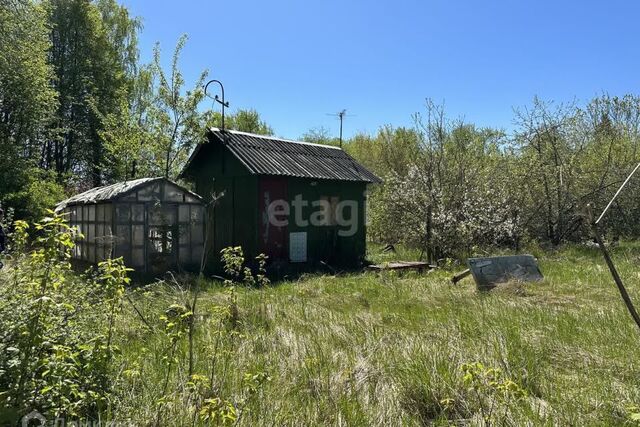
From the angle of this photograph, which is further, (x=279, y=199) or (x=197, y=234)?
(x=279, y=199)

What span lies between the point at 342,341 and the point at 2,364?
3.21 meters

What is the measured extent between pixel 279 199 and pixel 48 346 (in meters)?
10.9

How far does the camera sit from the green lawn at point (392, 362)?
312cm

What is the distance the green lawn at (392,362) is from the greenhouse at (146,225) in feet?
16.2

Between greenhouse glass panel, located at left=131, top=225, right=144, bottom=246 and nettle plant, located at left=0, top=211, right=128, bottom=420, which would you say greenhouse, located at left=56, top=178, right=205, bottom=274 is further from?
nettle plant, located at left=0, top=211, right=128, bottom=420

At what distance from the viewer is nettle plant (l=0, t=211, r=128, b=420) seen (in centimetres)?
245

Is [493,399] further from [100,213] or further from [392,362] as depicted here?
[100,213]

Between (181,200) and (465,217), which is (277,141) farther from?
(465,217)

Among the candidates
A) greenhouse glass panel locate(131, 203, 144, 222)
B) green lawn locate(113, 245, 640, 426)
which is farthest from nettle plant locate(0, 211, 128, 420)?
greenhouse glass panel locate(131, 203, 144, 222)

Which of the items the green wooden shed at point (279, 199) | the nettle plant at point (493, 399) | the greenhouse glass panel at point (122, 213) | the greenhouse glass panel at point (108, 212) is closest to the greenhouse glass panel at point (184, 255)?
the green wooden shed at point (279, 199)

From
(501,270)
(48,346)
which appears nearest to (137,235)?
(501,270)

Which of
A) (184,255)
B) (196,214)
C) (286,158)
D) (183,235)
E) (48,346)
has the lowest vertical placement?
(184,255)

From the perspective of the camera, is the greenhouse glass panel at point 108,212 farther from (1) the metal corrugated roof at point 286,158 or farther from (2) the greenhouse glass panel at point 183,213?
(1) the metal corrugated roof at point 286,158

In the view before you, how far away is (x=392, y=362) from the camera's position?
4.17m
